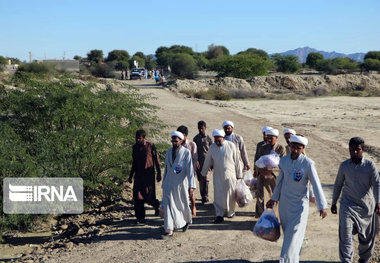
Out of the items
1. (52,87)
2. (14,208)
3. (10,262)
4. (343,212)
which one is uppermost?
(52,87)

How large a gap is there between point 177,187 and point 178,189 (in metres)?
0.03

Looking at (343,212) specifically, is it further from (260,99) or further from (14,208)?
(260,99)

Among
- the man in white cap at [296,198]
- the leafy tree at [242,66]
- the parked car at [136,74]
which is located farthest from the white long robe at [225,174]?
the parked car at [136,74]

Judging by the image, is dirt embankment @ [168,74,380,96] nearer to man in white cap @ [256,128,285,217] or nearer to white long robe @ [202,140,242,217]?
white long robe @ [202,140,242,217]

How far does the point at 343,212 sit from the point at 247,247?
1.47m

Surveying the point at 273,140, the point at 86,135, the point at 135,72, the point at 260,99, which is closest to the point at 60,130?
the point at 86,135

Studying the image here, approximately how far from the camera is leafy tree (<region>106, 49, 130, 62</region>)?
8379 cm

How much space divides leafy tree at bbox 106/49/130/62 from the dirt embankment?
44.9 metres

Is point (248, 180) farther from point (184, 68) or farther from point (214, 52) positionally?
point (214, 52)

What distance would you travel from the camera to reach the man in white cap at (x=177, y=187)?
23.2 ft

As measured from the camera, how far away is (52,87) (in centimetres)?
957

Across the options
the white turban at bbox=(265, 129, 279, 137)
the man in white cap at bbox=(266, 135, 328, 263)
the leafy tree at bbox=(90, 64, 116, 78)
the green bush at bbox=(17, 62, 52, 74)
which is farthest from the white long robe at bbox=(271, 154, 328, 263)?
the leafy tree at bbox=(90, 64, 116, 78)

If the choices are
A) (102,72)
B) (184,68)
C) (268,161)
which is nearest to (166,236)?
(268,161)

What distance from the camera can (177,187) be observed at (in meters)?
7.13
